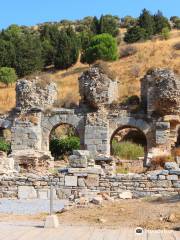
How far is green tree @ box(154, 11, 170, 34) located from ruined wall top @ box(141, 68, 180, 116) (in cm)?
4257

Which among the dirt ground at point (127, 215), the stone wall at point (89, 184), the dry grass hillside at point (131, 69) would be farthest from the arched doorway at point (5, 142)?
the dirt ground at point (127, 215)

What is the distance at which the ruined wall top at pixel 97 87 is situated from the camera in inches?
1164

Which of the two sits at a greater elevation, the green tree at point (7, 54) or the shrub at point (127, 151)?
the green tree at point (7, 54)

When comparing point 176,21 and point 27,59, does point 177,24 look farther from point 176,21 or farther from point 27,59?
point 27,59

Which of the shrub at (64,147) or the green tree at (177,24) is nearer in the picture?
the shrub at (64,147)

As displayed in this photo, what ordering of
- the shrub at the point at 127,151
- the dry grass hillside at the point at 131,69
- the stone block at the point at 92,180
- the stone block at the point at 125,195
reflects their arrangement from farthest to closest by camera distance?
the dry grass hillside at the point at 131,69, the shrub at the point at 127,151, the stone block at the point at 92,180, the stone block at the point at 125,195

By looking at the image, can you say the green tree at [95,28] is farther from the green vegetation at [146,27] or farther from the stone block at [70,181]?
the stone block at [70,181]

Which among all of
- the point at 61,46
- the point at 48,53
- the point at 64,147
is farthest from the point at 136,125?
the point at 48,53

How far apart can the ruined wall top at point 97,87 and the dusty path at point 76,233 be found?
20.2 metres

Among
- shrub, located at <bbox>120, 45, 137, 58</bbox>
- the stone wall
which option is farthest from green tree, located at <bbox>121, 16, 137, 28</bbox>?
the stone wall

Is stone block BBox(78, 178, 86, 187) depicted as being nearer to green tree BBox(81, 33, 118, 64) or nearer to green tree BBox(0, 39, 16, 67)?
green tree BBox(81, 33, 118, 64)

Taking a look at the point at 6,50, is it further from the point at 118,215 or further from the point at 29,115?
the point at 118,215

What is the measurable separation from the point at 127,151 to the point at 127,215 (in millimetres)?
18295

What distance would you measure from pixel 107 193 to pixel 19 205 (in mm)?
2526
